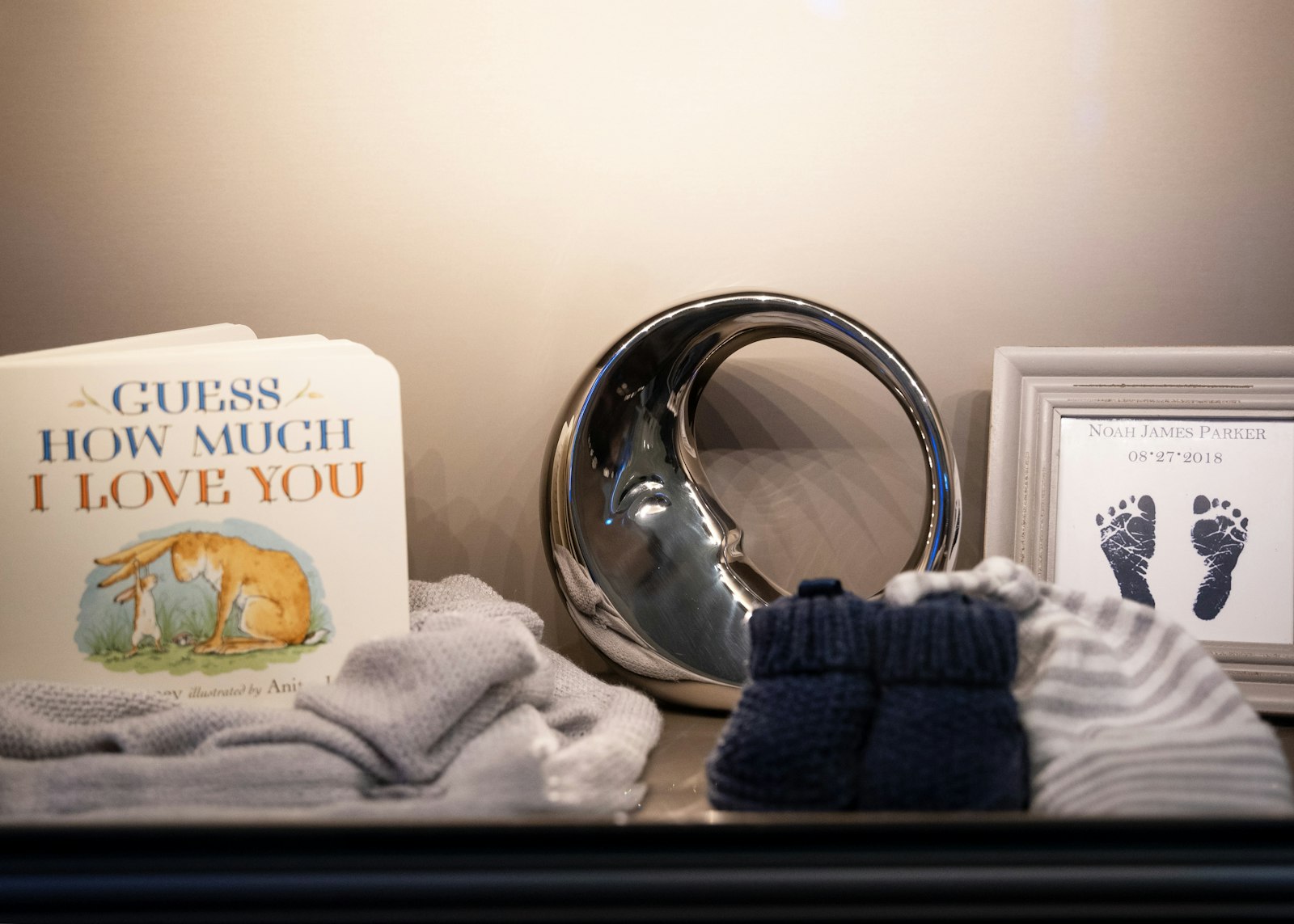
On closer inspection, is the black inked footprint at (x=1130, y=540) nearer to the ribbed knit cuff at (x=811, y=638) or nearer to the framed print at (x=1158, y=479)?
the framed print at (x=1158, y=479)

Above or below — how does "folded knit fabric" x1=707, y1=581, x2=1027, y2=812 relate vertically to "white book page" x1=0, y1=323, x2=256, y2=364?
below

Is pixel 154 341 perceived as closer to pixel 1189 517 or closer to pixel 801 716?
pixel 801 716

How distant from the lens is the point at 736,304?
0.65 meters

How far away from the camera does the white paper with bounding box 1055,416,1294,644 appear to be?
641mm

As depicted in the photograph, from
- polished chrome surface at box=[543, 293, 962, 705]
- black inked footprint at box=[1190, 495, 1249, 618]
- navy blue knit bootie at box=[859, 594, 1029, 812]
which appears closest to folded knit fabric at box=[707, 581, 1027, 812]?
navy blue knit bootie at box=[859, 594, 1029, 812]

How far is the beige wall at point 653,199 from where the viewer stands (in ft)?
2.41

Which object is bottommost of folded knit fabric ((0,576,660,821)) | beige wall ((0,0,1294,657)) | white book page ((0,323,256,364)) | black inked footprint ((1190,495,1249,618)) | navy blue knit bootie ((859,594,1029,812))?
folded knit fabric ((0,576,660,821))

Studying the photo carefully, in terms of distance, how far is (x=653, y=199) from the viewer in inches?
29.6

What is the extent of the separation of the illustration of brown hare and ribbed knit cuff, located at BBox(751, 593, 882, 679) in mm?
273

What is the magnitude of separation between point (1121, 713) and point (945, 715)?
9cm

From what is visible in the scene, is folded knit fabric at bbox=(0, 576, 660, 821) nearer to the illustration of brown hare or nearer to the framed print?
the illustration of brown hare

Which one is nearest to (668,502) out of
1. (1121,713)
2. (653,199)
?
(653,199)

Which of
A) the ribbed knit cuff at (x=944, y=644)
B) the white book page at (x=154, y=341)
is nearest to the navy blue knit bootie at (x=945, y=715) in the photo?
the ribbed knit cuff at (x=944, y=644)

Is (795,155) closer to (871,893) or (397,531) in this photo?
(397,531)
